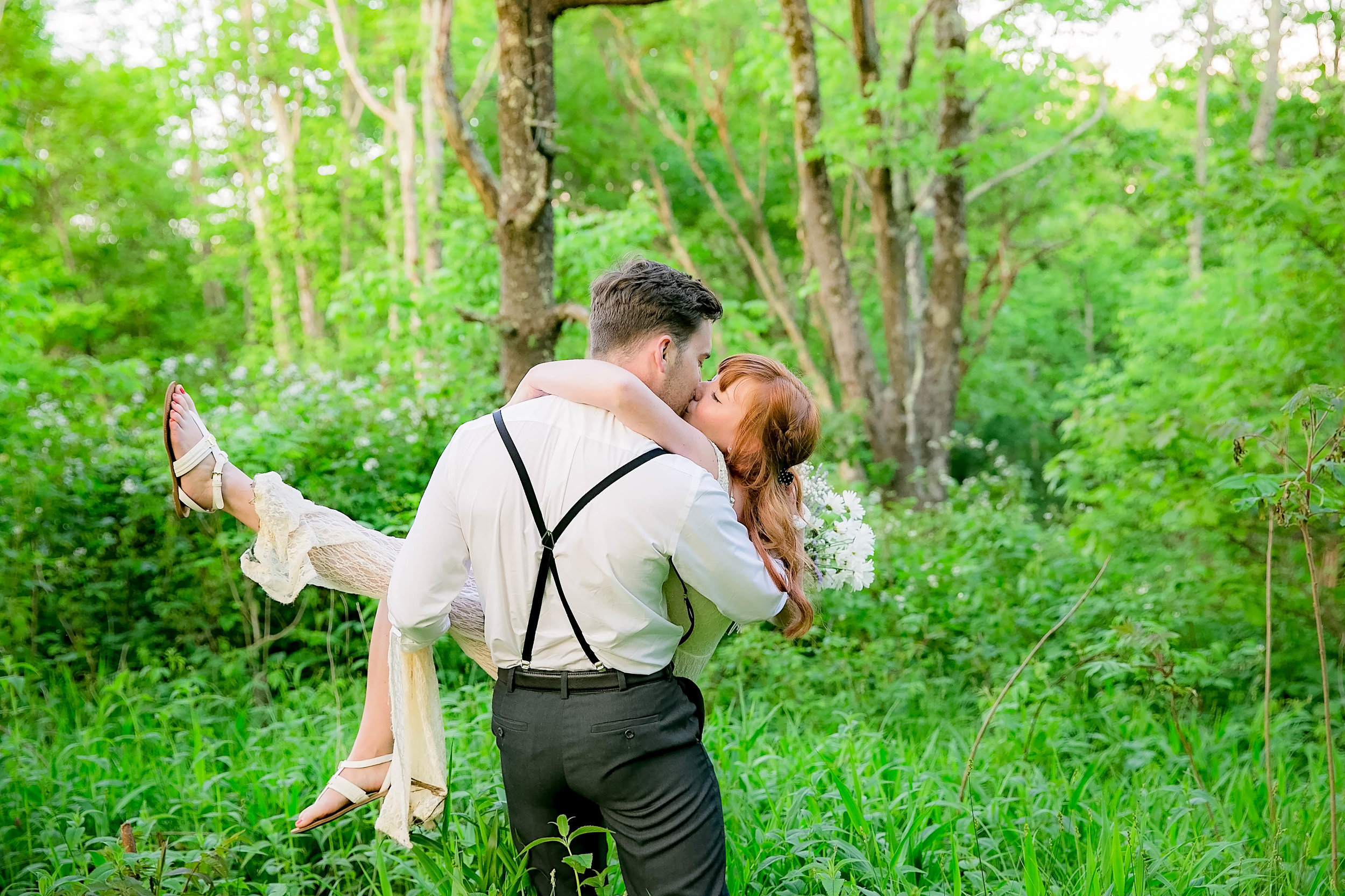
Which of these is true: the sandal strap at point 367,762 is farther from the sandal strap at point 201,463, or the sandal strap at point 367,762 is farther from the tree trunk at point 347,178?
the tree trunk at point 347,178

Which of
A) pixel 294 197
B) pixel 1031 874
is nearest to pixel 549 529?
pixel 1031 874

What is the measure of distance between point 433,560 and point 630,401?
506 mm

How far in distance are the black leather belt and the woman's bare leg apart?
0.53 metres

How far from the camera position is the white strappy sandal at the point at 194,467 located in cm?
259

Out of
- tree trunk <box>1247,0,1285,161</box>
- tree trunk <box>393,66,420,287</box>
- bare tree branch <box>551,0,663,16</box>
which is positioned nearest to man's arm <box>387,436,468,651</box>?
bare tree branch <box>551,0,663,16</box>

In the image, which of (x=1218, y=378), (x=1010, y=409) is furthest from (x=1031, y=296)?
(x=1218, y=378)

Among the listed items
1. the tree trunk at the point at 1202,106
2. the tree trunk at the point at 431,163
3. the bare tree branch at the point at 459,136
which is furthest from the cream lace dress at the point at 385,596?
the tree trunk at the point at 1202,106

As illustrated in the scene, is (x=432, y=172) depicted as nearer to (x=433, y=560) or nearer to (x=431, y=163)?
(x=431, y=163)

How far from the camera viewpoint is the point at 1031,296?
23.8 m

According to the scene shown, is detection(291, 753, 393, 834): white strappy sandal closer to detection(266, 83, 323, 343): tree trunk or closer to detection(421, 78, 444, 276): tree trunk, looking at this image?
detection(421, 78, 444, 276): tree trunk

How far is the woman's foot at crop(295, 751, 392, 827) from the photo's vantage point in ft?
7.88

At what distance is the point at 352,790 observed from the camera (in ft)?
7.97

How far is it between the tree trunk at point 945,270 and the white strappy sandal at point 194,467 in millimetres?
8160

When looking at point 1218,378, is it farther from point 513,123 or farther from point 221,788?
point 221,788
